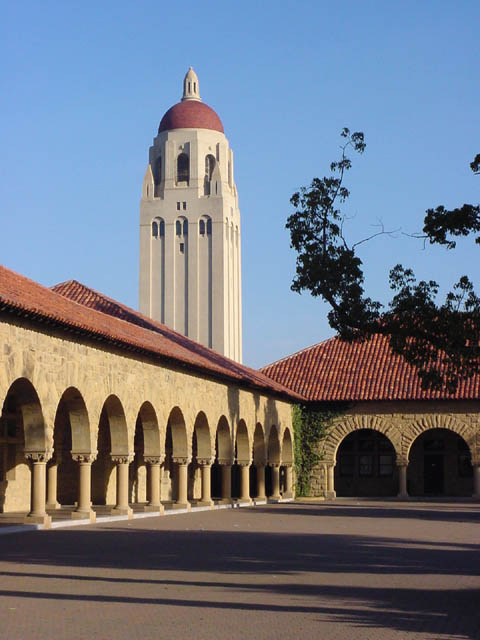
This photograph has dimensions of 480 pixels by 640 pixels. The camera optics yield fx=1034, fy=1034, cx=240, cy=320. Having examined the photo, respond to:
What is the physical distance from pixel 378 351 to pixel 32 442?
2597 centimetres

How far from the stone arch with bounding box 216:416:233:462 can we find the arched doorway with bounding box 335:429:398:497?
11.1m

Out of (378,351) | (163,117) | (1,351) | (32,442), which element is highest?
(163,117)

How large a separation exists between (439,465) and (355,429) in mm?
4125

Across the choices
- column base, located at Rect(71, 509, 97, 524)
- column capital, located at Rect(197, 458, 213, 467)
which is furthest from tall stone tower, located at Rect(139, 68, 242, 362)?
column base, located at Rect(71, 509, 97, 524)

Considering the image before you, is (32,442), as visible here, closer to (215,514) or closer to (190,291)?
(215,514)

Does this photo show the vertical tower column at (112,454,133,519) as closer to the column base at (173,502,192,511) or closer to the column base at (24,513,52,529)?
the column base at (173,502,192,511)

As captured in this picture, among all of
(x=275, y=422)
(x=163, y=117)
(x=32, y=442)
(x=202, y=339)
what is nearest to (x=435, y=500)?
(x=275, y=422)

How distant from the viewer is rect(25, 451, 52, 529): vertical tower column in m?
19.0

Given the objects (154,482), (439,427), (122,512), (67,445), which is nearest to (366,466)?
(439,427)

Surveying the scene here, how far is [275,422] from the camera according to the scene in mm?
37406

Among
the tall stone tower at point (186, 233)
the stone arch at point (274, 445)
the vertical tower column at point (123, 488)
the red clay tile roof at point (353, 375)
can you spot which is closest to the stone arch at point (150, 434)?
the vertical tower column at point (123, 488)

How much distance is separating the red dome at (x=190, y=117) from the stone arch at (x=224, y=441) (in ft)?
183

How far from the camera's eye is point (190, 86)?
8906cm

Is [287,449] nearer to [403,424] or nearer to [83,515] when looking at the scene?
[403,424]
